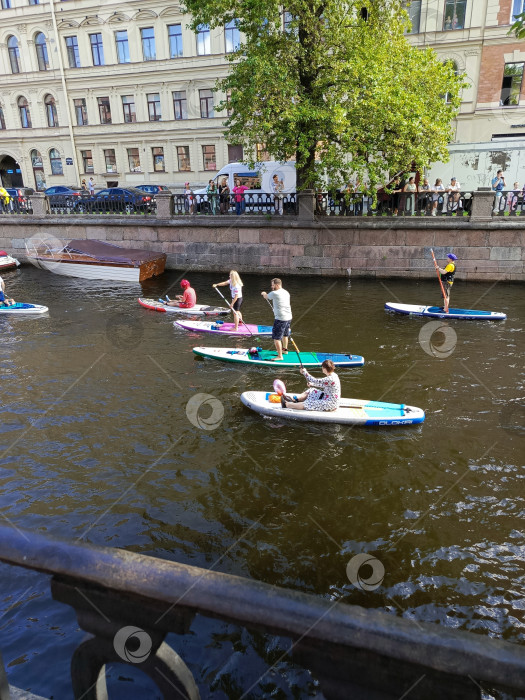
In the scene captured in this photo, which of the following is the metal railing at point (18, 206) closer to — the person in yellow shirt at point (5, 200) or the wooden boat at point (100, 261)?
the person in yellow shirt at point (5, 200)

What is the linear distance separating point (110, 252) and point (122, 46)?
22.7 metres

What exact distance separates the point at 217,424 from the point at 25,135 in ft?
125

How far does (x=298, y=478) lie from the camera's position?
A: 7152mm

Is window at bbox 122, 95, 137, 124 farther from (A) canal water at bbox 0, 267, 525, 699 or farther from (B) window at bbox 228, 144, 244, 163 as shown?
(A) canal water at bbox 0, 267, 525, 699

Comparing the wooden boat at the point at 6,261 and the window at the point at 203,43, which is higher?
the window at the point at 203,43

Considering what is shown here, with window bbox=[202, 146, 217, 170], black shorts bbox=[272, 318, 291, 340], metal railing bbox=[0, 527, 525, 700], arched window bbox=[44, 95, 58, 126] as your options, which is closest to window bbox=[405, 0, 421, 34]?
window bbox=[202, 146, 217, 170]

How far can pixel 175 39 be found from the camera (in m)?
32.9

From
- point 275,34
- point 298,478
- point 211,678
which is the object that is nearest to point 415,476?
point 298,478

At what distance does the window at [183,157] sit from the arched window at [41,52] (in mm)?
12540

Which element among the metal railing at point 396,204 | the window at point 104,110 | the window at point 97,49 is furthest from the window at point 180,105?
the metal railing at point 396,204

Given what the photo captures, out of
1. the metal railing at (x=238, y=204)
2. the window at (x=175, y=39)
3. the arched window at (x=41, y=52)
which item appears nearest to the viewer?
the metal railing at (x=238, y=204)

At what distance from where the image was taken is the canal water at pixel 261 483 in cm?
494

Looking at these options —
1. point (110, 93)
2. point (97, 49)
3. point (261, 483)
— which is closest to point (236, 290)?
point (261, 483)

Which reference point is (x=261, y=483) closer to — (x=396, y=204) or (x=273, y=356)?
(x=273, y=356)
